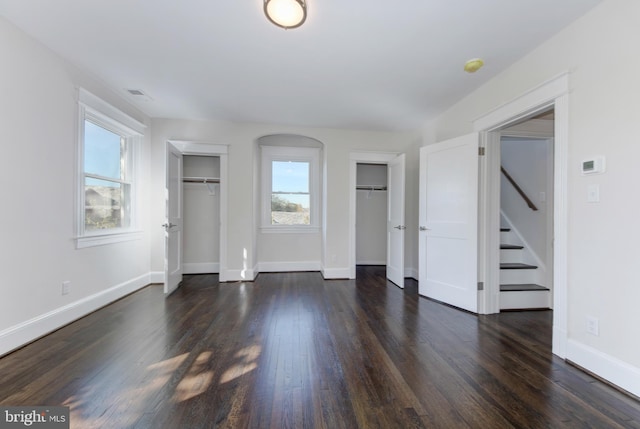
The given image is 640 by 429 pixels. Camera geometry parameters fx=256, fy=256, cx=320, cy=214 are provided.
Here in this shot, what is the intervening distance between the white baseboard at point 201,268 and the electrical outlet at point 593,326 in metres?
4.73

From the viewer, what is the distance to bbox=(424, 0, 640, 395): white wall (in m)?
1.64

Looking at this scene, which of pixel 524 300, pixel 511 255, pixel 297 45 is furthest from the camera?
pixel 511 255

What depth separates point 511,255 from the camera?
344 centimetres

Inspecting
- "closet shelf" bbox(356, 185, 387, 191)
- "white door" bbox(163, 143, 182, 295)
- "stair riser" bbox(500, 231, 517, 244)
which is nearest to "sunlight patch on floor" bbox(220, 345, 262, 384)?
"white door" bbox(163, 143, 182, 295)

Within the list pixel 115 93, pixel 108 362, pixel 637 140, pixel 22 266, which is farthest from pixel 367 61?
pixel 22 266

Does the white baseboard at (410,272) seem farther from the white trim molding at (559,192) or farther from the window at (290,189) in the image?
the white trim molding at (559,192)

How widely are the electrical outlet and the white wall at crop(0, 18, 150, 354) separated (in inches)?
173

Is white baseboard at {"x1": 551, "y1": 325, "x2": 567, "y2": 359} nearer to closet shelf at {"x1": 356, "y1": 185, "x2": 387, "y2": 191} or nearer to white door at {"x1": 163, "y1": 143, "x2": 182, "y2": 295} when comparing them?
closet shelf at {"x1": 356, "y1": 185, "x2": 387, "y2": 191}

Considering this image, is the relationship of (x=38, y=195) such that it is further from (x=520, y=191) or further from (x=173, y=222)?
(x=520, y=191)

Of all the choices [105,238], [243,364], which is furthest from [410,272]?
[105,238]

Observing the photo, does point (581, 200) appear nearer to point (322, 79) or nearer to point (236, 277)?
point (322, 79)

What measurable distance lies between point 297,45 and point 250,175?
232cm

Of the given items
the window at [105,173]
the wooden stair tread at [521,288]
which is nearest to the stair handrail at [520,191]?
the wooden stair tread at [521,288]

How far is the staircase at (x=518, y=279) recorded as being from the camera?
3.06 meters
